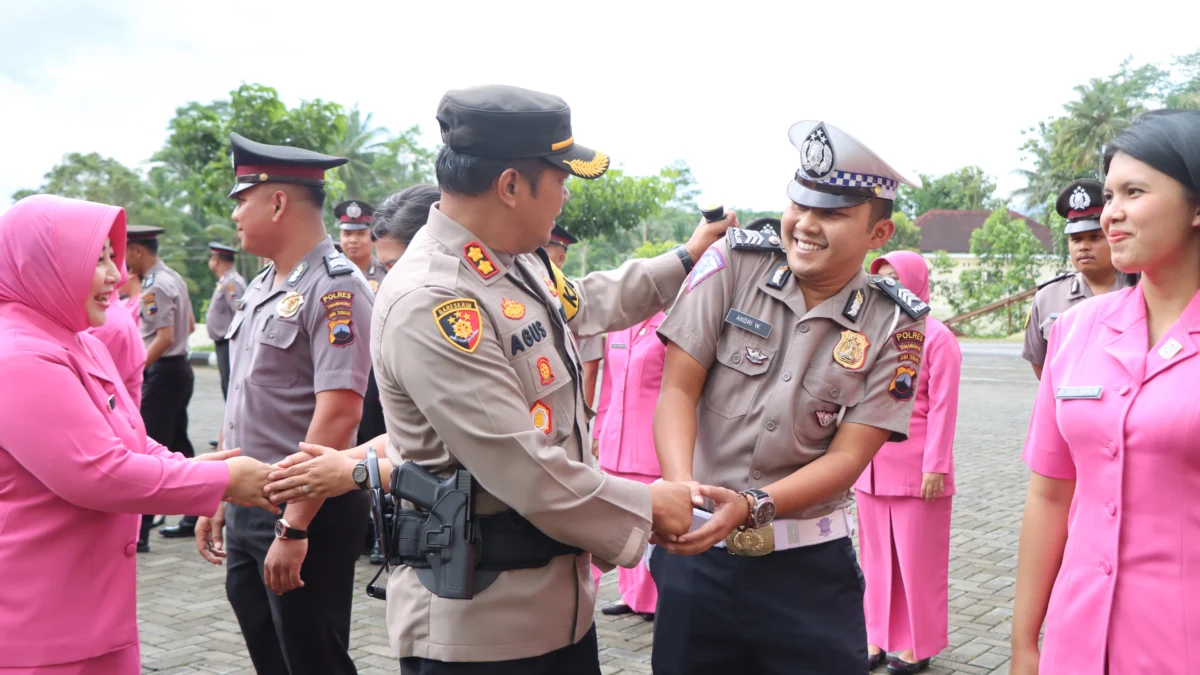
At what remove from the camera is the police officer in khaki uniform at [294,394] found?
3400mm

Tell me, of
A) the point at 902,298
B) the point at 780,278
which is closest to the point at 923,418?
the point at 902,298

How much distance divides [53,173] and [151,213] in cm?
592

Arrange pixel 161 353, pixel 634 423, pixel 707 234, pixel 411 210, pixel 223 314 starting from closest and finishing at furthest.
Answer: pixel 707 234, pixel 411 210, pixel 634 423, pixel 161 353, pixel 223 314

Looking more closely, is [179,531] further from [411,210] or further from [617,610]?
[411,210]

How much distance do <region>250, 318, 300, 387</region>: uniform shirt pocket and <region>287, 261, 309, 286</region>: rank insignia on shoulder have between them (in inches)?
6.6

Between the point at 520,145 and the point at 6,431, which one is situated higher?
the point at 520,145

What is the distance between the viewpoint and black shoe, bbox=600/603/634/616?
18.6 feet

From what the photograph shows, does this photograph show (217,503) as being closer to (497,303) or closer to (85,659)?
(85,659)

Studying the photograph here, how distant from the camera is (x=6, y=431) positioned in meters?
2.40

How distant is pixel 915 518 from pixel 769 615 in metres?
2.41

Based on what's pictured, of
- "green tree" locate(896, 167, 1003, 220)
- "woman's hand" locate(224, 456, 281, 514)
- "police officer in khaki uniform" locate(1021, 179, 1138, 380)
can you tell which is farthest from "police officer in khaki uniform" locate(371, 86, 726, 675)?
"green tree" locate(896, 167, 1003, 220)

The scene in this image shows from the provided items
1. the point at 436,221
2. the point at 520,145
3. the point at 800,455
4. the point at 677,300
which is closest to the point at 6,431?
the point at 436,221

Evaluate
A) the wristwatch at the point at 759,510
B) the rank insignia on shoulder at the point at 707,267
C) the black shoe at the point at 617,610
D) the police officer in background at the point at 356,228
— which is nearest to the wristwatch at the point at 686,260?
the rank insignia on shoulder at the point at 707,267

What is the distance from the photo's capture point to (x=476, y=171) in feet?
7.63
